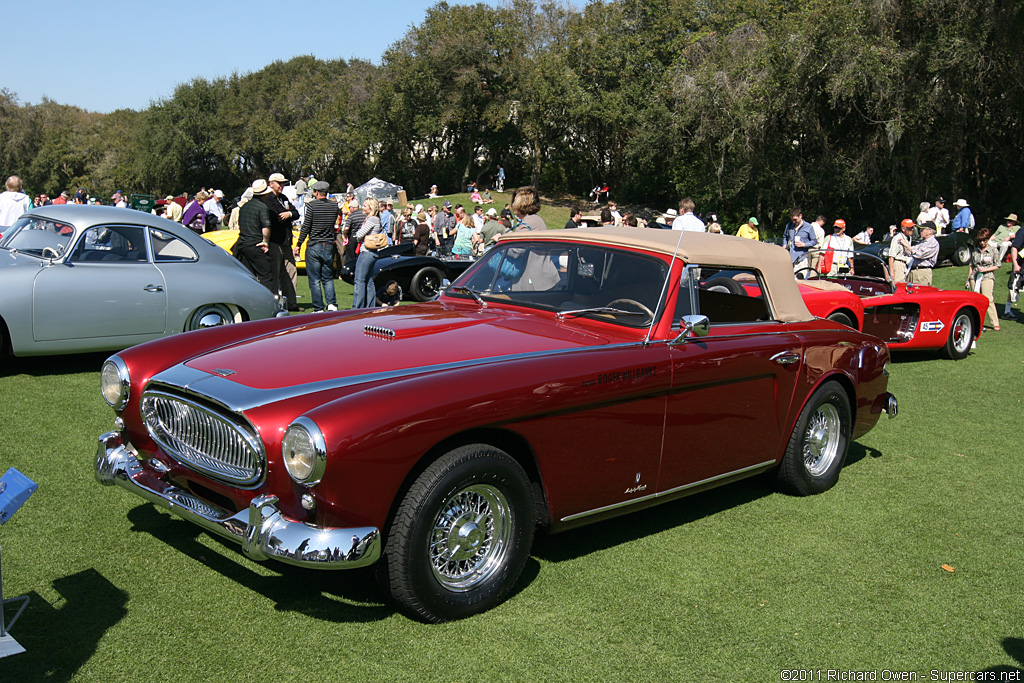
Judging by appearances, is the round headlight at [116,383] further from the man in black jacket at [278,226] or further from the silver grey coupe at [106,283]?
the man in black jacket at [278,226]

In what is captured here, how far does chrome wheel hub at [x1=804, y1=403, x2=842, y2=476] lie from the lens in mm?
5438

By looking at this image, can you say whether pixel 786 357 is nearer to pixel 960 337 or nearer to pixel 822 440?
pixel 822 440

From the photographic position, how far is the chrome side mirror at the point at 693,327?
14.2ft

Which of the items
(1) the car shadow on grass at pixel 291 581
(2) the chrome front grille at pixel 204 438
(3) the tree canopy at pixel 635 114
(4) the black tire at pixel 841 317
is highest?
(3) the tree canopy at pixel 635 114

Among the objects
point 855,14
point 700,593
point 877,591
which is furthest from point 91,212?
point 855,14

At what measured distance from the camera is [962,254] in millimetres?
21297

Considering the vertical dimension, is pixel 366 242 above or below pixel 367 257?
above

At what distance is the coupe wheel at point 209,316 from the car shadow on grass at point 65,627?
484cm

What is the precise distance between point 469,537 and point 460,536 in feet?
0.15

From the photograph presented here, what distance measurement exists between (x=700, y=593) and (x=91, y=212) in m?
6.89

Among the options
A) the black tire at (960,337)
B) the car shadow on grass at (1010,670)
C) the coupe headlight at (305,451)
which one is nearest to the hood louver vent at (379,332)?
the coupe headlight at (305,451)

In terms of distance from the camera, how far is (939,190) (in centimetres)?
2750

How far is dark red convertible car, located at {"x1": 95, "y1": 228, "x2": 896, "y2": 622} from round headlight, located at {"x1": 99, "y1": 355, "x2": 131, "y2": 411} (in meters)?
0.01

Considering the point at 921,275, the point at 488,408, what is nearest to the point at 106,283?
the point at 488,408
